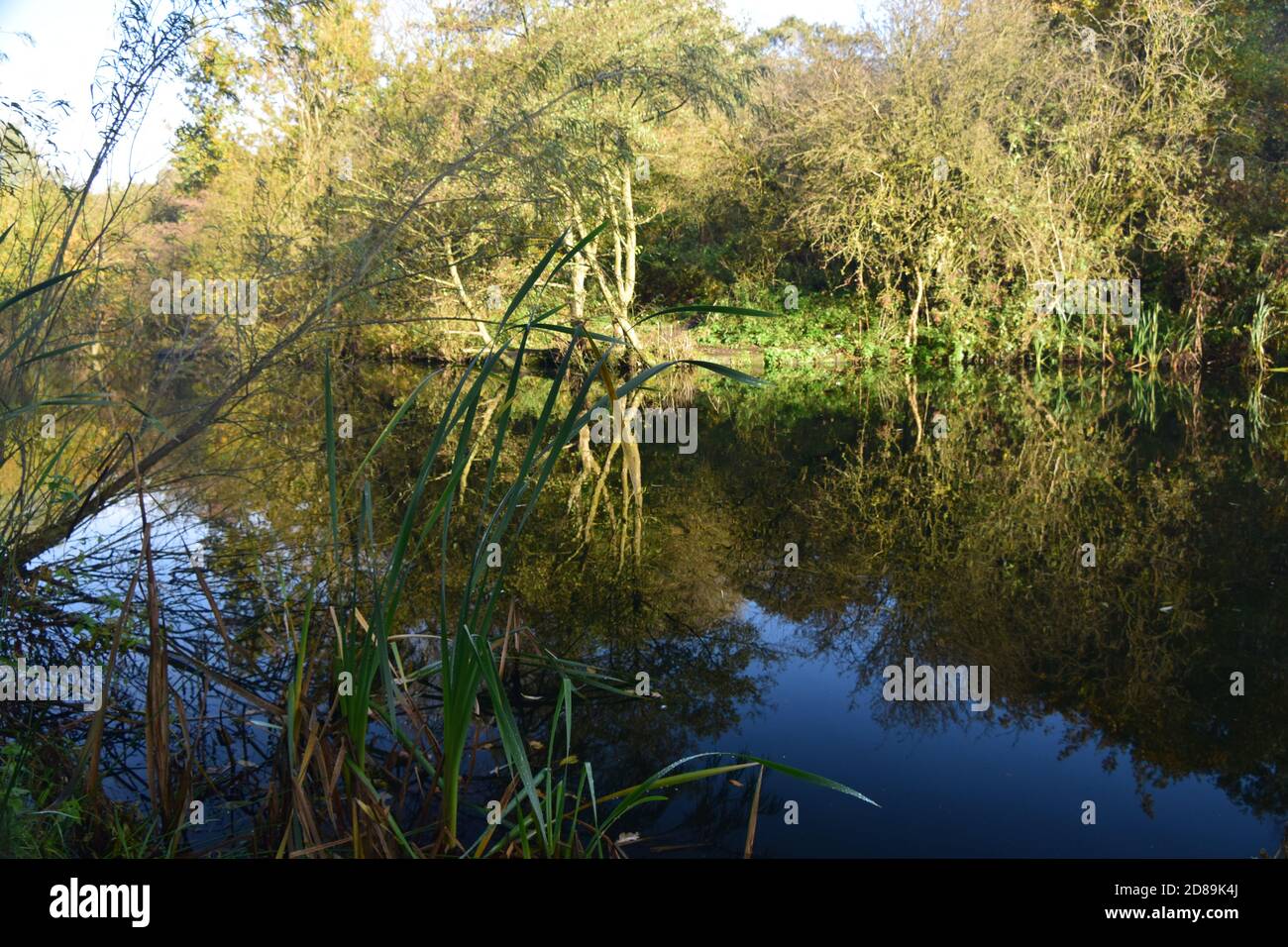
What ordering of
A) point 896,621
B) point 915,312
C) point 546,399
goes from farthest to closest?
point 915,312 → point 896,621 → point 546,399

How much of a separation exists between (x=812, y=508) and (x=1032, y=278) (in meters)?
10.0

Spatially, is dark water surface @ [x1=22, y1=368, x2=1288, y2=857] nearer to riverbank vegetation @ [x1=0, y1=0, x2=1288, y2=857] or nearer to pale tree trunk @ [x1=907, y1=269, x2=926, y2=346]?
riverbank vegetation @ [x1=0, y1=0, x2=1288, y2=857]

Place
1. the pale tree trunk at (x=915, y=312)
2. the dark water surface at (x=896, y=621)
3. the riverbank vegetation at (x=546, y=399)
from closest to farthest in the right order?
the riverbank vegetation at (x=546, y=399)
the dark water surface at (x=896, y=621)
the pale tree trunk at (x=915, y=312)

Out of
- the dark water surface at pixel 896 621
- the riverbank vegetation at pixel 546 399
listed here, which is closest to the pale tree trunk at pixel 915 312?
the riverbank vegetation at pixel 546 399

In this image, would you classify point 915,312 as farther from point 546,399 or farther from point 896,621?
point 546,399

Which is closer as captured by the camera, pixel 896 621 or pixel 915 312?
pixel 896 621

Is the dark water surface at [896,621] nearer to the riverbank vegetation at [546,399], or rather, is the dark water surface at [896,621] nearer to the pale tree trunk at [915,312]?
the riverbank vegetation at [546,399]

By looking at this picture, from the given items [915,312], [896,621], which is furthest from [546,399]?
[915,312]

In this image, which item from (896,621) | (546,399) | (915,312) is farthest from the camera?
(915,312)

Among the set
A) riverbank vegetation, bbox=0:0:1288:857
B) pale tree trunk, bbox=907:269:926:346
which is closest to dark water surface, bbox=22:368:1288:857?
riverbank vegetation, bbox=0:0:1288:857

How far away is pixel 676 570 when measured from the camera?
5613mm

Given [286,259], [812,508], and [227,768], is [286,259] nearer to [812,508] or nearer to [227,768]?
[227,768]
